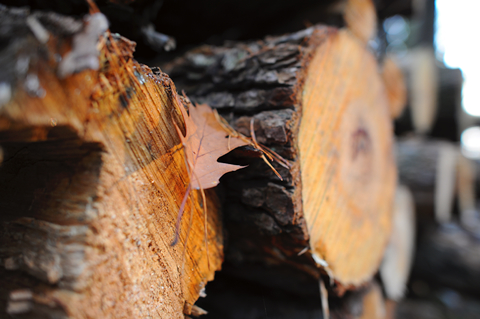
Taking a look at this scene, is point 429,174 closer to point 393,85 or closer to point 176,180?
point 393,85

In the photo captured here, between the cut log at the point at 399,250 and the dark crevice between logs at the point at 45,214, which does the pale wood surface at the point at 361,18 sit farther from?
the dark crevice between logs at the point at 45,214

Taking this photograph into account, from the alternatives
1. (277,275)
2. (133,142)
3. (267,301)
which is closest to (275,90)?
(133,142)

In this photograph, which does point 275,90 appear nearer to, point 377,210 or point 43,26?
point 43,26

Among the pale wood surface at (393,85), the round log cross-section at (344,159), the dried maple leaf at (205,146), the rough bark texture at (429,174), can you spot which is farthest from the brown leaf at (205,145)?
the rough bark texture at (429,174)

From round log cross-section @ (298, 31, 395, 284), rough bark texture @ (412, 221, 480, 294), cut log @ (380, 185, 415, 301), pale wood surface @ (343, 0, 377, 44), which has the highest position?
pale wood surface @ (343, 0, 377, 44)

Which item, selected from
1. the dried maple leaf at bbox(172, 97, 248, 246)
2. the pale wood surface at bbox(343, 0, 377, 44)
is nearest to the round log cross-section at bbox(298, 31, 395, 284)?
the dried maple leaf at bbox(172, 97, 248, 246)

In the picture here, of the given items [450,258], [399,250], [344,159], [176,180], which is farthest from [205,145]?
[450,258]

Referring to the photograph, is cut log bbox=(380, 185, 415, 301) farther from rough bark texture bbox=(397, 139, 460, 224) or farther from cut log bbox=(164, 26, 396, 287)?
cut log bbox=(164, 26, 396, 287)
